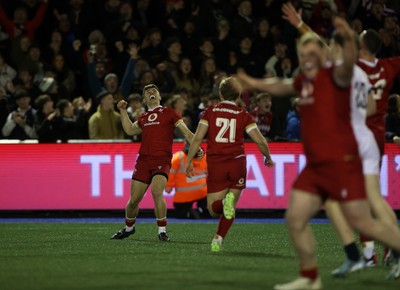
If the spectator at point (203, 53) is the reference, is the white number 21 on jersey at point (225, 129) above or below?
below

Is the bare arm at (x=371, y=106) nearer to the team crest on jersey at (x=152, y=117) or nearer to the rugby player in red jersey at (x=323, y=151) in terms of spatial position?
the rugby player in red jersey at (x=323, y=151)

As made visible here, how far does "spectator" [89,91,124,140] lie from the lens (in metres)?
21.1

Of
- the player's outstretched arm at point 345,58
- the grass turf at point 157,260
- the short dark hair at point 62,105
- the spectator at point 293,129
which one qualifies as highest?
the player's outstretched arm at point 345,58

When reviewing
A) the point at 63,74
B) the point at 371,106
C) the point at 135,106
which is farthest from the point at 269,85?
the point at 63,74

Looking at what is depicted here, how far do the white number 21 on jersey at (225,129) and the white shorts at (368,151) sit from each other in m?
3.46

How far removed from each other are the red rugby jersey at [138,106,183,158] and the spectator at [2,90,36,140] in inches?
235

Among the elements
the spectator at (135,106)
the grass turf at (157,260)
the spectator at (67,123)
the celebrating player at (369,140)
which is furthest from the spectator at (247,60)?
the celebrating player at (369,140)

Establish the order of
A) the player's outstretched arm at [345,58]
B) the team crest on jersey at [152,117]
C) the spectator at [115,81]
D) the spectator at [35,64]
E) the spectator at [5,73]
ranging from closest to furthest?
the player's outstretched arm at [345,58] < the team crest on jersey at [152,117] < the spectator at [115,81] < the spectator at [5,73] < the spectator at [35,64]

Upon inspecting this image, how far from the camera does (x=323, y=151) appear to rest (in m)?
9.30

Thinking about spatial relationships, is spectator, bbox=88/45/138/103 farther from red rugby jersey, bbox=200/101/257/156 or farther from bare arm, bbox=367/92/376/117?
bare arm, bbox=367/92/376/117

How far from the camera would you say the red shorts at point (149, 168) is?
621 inches

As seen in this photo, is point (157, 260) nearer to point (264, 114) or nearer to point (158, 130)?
point (158, 130)

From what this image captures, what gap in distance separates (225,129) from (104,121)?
762cm

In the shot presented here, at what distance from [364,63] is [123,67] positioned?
41.3ft
